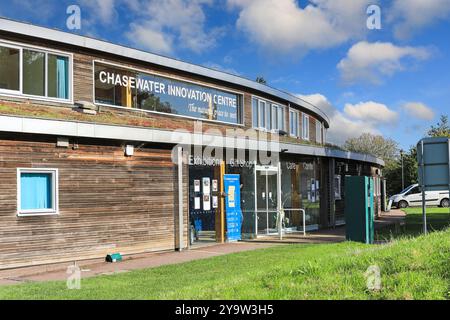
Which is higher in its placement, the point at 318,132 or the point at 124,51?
the point at 124,51

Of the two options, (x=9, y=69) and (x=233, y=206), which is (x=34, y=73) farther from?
(x=233, y=206)

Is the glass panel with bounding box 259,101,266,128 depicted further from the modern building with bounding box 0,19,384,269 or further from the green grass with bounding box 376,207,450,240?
the green grass with bounding box 376,207,450,240

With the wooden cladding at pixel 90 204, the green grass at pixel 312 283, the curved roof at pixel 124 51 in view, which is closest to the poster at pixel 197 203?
the wooden cladding at pixel 90 204

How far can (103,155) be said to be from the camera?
13.4 m

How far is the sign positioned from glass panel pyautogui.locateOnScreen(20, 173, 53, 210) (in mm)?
8873

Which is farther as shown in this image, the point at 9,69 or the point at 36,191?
the point at 9,69

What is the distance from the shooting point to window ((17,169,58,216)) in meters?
11.8

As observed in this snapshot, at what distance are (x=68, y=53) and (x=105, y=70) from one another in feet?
4.33

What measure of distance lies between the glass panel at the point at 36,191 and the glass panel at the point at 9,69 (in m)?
2.24

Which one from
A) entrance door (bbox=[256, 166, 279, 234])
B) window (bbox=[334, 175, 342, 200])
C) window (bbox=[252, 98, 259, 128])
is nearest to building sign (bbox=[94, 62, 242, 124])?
window (bbox=[252, 98, 259, 128])

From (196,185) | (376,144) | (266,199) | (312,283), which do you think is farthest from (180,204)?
(376,144)

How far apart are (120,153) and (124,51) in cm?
320

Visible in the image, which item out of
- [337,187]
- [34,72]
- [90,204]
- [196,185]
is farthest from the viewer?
[337,187]

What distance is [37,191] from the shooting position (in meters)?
12.2
